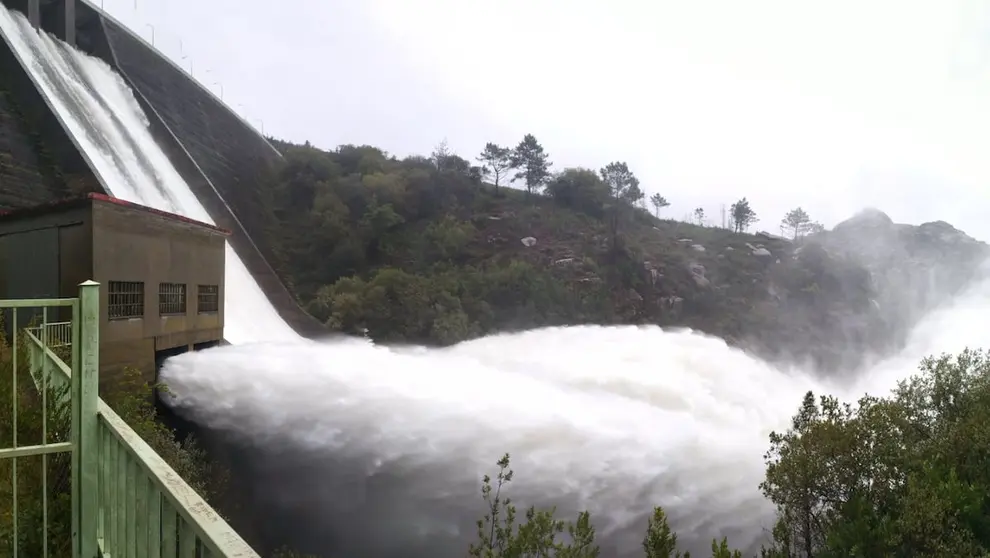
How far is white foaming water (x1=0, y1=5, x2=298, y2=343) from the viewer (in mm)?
16641

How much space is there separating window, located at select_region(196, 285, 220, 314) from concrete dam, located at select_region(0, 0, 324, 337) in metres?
3.02

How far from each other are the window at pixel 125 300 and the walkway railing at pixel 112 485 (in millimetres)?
8633

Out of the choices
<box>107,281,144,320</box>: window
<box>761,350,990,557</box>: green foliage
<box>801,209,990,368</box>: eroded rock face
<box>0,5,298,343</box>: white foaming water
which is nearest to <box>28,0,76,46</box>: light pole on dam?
<box>0,5,298,343</box>: white foaming water

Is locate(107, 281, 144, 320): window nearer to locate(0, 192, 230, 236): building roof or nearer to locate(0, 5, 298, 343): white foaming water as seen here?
locate(0, 192, 230, 236): building roof

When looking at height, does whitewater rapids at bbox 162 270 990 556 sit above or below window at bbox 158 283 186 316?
below

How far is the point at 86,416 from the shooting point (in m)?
3.00

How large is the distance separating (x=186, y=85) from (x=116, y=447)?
29524mm

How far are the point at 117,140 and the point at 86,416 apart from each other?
63.9 feet

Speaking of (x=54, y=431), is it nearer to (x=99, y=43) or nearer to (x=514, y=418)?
(x=514, y=418)

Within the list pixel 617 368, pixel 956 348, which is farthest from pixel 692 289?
pixel 956 348

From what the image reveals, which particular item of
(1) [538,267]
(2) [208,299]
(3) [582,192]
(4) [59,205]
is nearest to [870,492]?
(4) [59,205]

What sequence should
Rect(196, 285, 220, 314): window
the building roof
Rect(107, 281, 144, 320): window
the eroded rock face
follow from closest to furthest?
the building roof → Rect(107, 281, 144, 320): window → Rect(196, 285, 220, 314): window → the eroded rock face

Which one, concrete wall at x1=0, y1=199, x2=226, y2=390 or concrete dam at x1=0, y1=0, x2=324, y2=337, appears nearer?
concrete wall at x1=0, y1=199, x2=226, y2=390

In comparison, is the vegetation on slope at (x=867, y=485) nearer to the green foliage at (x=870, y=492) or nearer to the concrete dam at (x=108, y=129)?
the green foliage at (x=870, y=492)
